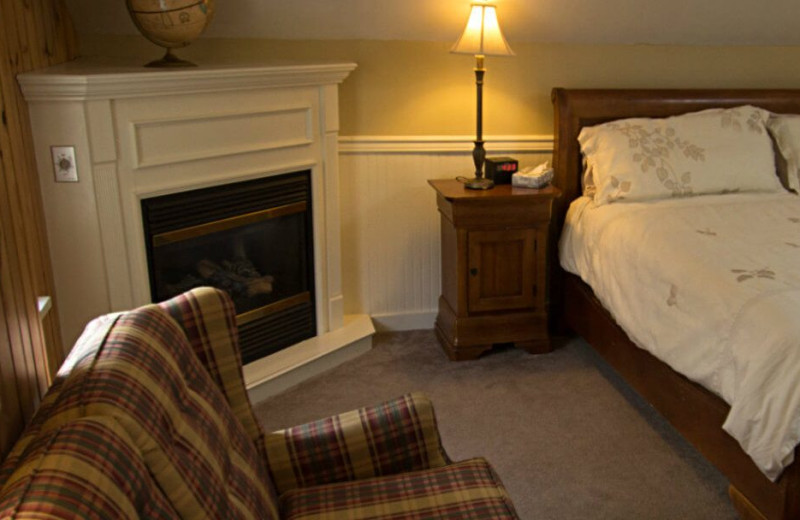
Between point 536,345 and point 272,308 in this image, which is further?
point 536,345

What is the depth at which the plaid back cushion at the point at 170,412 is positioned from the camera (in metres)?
1.24

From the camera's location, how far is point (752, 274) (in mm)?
2457

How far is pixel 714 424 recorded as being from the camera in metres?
2.39

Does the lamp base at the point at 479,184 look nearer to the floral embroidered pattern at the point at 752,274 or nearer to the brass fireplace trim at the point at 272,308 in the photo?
the brass fireplace trim at the point at 272,308

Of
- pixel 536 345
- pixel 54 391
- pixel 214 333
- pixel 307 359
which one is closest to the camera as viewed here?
pixel 54 391

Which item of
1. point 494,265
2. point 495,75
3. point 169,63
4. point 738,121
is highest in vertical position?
point 169,63

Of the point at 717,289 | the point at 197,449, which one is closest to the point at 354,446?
the point at 197,449

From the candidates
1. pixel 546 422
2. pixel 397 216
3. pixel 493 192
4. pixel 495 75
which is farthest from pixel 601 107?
pixel 546 422

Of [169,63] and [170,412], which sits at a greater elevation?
[169,63]

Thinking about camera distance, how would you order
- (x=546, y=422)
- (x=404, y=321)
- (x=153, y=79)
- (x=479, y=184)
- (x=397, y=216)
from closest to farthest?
(x=153, y=79)
(x=546, y=422)
(x=479, y=184)
(x=397, y=216)
(x=404, y=321)

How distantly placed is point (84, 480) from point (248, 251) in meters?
2.17

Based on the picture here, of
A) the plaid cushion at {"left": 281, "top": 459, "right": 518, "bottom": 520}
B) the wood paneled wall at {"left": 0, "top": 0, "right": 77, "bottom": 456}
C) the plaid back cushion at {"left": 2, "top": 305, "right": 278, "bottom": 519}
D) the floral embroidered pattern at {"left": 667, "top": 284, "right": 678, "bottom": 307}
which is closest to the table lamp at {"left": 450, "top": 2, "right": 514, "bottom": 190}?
the floral embroidered pattern at {"left": 667, "top": 284, "right": 678, "bottom": 307}

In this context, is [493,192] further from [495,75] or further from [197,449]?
[197,449]

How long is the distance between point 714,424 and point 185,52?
2.36 m
